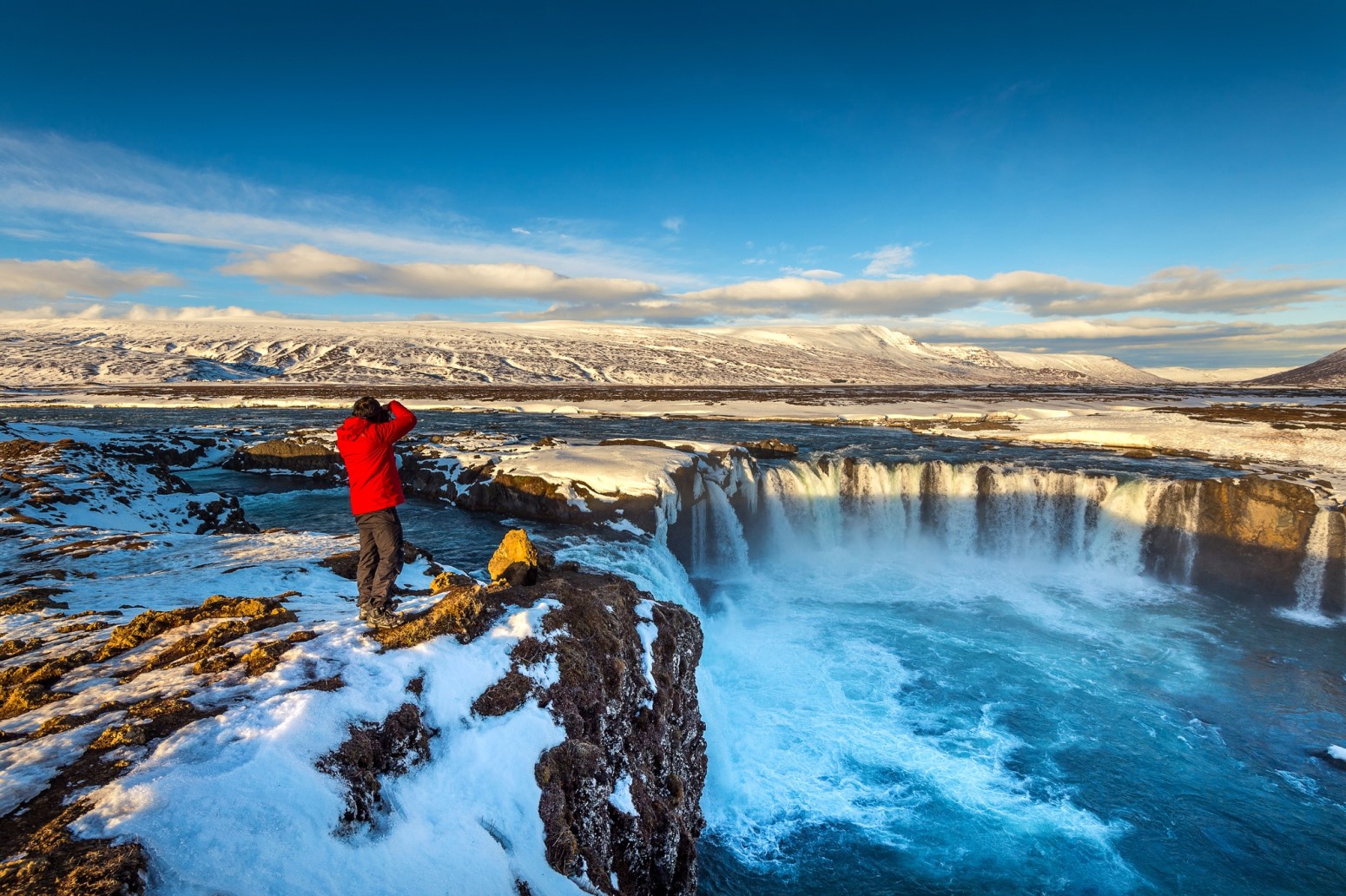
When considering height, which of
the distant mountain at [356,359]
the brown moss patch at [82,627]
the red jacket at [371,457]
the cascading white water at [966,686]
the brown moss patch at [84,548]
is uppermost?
the distant mountain at [356,359]

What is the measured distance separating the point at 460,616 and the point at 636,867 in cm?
362

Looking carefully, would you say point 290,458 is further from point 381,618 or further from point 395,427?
point 395,427

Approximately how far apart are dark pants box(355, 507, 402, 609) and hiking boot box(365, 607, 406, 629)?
0.17 ft

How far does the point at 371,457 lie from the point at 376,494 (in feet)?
1.46

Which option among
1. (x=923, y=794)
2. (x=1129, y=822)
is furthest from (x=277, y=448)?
(x=1129, y=822)

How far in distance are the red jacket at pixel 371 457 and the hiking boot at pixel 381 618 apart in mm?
1243

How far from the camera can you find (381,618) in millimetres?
7418

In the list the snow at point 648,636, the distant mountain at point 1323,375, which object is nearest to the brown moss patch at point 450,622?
the snow at point 648,636

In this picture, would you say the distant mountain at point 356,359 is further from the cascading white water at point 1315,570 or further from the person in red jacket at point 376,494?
the person in red jacket at point 376,494

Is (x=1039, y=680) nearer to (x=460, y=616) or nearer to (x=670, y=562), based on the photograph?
(x=670, y=562)

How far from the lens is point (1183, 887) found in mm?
9961

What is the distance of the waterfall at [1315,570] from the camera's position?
20.5 m

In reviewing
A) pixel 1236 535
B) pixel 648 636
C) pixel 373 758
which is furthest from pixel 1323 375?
pixel 373 758

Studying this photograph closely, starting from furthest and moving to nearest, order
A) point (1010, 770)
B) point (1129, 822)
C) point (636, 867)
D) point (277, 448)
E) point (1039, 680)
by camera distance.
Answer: point (277, 448) < point (1039, 680) < point (1010, 770) < point (1129, 822) < point (636, 867)
